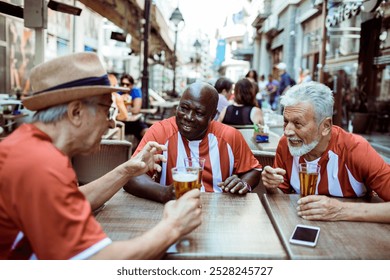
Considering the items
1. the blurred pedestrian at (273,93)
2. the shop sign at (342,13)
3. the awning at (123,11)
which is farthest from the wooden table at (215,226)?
the blurred pedestrian at (273,93)

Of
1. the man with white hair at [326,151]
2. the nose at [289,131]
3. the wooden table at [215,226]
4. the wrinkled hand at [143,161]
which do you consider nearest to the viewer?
the wooden table at [215,226]

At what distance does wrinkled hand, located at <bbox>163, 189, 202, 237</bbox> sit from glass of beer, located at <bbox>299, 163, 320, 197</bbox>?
687 millimetres

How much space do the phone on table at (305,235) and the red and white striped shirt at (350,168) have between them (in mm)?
547

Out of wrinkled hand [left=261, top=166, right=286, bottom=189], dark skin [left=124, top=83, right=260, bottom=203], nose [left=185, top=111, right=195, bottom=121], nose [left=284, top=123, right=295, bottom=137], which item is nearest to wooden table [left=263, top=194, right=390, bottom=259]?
wrinkled hand [left=261, top=166, right=286, bottom=189]

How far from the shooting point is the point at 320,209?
1.70 m

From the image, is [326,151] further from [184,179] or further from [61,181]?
[61,181]

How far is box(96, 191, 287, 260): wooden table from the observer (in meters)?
1.36

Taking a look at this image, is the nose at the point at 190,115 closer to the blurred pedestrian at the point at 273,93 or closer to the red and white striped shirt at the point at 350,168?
the red and white striped shirt at the point at 350,168

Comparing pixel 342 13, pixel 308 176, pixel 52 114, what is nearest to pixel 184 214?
pixel 52 114

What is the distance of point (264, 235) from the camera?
4.95 feet

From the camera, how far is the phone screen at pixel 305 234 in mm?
1464
